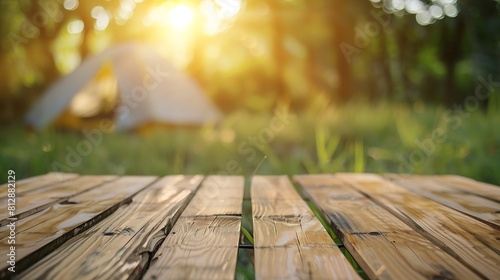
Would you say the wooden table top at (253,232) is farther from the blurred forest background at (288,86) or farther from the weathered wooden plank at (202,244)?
the blurred forest background at (288,86)

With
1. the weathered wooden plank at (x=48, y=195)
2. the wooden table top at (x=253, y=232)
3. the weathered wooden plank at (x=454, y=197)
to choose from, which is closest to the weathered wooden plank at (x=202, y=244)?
the wooden table top at (x=253, y=232)

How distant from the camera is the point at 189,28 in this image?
1042 cm

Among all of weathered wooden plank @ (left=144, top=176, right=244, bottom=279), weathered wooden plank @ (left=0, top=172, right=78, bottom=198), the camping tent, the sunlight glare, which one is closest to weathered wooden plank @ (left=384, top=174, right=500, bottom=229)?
weathered wooden plank @ (left=144, top=176, right=244, bottom=279)

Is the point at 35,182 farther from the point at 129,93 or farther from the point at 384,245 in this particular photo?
the point at 129,93

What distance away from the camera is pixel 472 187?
1728 millimetres

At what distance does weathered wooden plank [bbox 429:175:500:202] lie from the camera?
1.56 metres

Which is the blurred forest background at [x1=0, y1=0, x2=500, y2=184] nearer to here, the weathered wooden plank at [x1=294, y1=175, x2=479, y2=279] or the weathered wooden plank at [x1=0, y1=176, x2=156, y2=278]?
the weathered wooden plank at [x1=294, y1=175, x2=479, y2=279]

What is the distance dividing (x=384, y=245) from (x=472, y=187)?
98cm

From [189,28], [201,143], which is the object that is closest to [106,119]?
[201,143]

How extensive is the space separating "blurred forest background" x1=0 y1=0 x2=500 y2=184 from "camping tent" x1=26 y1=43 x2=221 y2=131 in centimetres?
58

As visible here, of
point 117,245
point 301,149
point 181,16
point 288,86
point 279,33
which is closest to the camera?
point 117,245

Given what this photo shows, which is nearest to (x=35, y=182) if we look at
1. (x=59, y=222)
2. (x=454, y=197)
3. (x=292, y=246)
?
(x=59, y=222)

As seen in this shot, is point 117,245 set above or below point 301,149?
above

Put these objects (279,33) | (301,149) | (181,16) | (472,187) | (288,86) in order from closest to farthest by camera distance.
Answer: (472,187)
(301,149)
(279,33)
(288,86)
(181,16)
